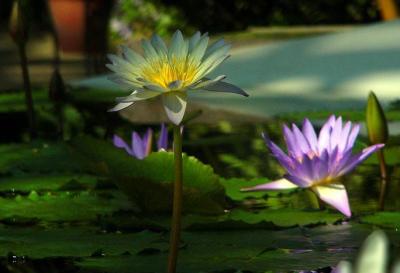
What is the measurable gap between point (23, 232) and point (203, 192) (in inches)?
12.6

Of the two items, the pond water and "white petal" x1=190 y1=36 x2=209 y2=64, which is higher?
"white petal" x1=190 y1=36 x2=209 y2=64

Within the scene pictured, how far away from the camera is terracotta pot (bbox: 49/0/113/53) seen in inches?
289

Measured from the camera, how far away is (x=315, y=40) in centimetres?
564

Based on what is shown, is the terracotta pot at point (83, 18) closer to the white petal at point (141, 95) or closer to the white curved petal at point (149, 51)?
the white curved petal at point (149, 51)

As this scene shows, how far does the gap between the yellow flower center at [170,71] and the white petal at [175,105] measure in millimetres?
22

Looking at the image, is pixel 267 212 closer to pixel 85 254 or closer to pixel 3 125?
pixel 85 254

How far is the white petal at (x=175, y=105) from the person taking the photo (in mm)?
1151

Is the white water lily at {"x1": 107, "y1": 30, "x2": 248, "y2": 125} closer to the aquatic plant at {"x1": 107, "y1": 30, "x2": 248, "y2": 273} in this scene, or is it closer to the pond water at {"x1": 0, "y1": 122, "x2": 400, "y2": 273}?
the aquatic plant at {"x1": 107, "y1": 30, "x2": 248, "y2": 273}

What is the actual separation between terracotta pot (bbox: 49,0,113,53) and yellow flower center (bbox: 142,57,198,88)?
19.8 feet

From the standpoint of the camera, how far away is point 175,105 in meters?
1.17

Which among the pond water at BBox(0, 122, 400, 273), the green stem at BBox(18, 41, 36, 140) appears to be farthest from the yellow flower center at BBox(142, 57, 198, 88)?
the green stem at BBox(18, 41, 36, 140)

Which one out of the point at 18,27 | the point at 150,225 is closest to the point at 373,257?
the point at 150,225

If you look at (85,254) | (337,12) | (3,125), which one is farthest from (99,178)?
(337,12)

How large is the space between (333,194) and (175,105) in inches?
15.8
